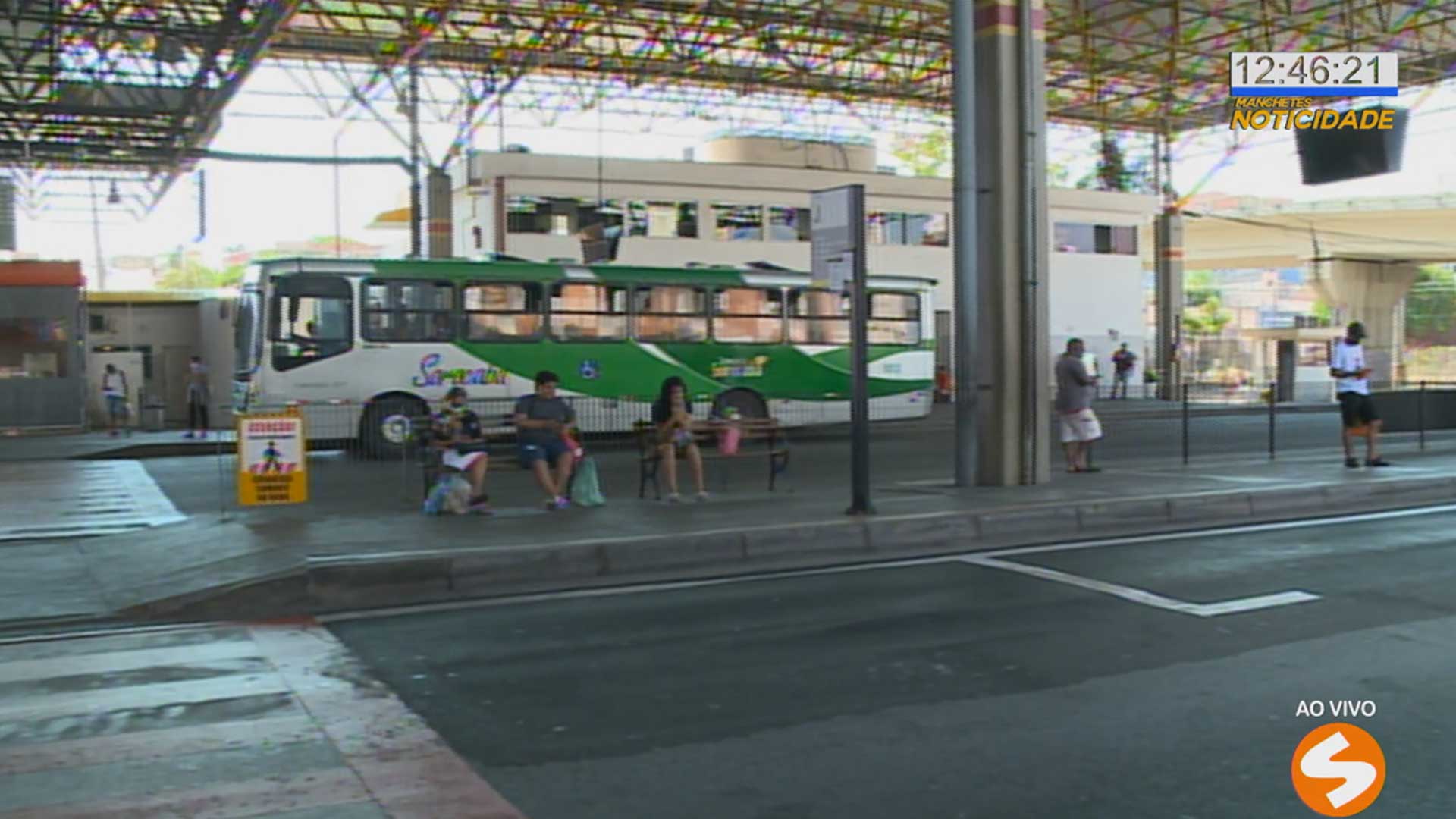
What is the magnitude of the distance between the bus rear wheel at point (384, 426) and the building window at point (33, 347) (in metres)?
11.6

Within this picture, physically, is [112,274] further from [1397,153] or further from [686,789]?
[686,789]

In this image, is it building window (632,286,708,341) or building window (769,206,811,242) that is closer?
building window (632,286,708,341)

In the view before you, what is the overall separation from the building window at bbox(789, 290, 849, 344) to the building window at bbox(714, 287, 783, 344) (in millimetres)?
324

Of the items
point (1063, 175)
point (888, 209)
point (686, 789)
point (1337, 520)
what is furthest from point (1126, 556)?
point (1063, 175)

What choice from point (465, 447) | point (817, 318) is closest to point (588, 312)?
point (817, 318)

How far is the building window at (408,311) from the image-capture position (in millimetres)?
20625

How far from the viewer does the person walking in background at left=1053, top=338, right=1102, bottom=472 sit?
1580 centimetres

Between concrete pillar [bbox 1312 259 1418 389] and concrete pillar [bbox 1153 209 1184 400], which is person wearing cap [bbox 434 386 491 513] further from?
concrete pillar [bbox 1312 259 1418 389]

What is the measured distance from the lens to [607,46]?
40.7 m

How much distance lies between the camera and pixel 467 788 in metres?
5.01

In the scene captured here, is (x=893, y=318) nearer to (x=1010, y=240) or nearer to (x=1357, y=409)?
(x=1357, y=409)

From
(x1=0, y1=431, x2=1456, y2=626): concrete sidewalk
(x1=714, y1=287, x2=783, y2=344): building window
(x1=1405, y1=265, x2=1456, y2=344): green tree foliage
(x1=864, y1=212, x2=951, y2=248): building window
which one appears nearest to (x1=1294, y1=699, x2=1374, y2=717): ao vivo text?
(x1=0, y1=431, x2=1456, y2=626): concrete sidewalk
